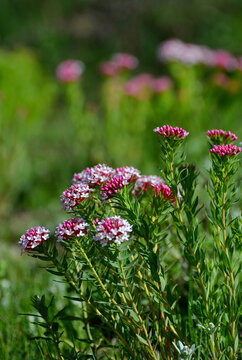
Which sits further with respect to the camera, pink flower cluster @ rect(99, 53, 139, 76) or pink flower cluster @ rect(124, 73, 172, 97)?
pink flower cluster @ rect(99, 53, 139, 76)

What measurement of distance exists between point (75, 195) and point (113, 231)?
157 millimetres

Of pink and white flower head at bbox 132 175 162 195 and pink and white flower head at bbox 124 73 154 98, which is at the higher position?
pink and white flower head at bbox 124 73 154 98

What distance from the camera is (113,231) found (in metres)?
1.03

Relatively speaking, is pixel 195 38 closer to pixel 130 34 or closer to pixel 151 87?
pixel 130 34

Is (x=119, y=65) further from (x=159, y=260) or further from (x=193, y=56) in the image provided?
(x=159, y=260)

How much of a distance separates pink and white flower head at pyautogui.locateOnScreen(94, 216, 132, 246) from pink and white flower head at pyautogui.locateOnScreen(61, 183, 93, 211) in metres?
0.10

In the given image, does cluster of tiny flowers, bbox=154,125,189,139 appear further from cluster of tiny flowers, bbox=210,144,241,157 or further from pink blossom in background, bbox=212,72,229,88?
pink blossom in background, bbox=212,72,229,88

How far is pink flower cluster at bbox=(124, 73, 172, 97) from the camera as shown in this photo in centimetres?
400

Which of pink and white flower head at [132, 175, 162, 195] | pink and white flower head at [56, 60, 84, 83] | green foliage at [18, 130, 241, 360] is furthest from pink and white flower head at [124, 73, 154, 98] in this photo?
green foliage at [18, 130, 241, 360]

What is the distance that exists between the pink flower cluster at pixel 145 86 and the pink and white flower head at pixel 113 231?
3.11 m

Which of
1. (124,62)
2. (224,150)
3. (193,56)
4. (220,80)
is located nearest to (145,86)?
(124,62)

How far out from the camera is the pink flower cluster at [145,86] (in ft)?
13.1

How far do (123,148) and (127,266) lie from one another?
3112 millimetres

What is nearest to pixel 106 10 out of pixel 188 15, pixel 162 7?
pixel 162 7
